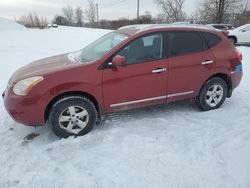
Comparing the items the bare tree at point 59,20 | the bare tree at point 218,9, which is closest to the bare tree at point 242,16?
the bare tree at point 218,9

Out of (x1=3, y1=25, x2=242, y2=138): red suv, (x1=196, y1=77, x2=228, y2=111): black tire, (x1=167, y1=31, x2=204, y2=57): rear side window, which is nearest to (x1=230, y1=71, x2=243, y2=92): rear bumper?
(x1=3, y1=25, x2=242, y2=138): red suv

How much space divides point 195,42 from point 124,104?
5.69 ft

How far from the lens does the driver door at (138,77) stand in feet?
12.9

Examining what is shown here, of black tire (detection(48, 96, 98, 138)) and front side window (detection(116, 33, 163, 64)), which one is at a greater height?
front side window (detection(116, 33, 163, 64))

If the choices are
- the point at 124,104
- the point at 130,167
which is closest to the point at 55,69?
the point at 124,104

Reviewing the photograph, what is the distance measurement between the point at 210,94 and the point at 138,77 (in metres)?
1.62

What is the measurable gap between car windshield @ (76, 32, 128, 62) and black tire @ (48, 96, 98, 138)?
2.46ft

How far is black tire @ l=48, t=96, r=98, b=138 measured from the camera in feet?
12.1

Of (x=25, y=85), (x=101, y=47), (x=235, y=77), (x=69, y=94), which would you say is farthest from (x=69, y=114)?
(x=235, y=77)

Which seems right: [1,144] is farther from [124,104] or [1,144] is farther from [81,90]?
[124,104]

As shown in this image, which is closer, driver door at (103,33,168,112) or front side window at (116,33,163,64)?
driver door at (103,33,168,112)

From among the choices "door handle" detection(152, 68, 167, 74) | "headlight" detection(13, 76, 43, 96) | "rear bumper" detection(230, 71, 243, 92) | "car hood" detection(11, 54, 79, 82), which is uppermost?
"car hood" detection(11, 54, 79, 82)

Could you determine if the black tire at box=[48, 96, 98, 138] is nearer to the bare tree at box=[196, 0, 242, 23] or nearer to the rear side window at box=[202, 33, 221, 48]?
the rear side window at box=[202, 33, 221, 48]

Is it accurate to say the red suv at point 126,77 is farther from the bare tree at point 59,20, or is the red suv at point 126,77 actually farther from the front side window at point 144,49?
the bare tree at point 59,20
